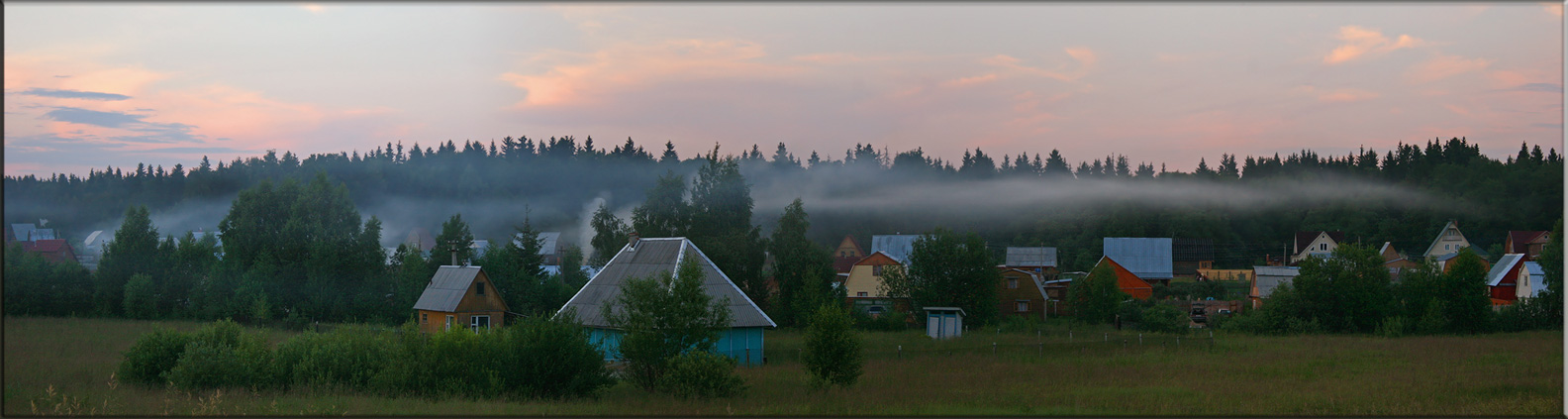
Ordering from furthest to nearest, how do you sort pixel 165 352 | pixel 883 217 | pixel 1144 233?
1. pixel 883 217
2. pixel 1144 233
3. pixel 165 352

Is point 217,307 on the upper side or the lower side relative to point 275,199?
lower

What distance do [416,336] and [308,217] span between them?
3419cm

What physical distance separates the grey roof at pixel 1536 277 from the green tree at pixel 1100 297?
17361 millimetres

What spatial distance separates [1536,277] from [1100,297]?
19081 millimetres

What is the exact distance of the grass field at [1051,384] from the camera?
1739cm

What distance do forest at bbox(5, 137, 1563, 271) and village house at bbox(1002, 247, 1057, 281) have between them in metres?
5.74

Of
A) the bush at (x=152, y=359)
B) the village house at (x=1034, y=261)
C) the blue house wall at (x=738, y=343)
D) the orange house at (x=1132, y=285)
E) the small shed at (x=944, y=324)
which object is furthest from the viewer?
the village house at (x=1034, y=261)

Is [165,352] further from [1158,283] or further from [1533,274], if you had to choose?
[1158,283]

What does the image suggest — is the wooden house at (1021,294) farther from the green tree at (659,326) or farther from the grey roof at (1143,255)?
the green tree at (659,326)

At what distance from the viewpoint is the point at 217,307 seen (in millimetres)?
45250

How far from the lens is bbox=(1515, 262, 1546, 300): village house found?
1636 inches

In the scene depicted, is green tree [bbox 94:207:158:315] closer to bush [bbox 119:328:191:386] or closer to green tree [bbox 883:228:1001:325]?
bush [bbox 119:328:191:386]

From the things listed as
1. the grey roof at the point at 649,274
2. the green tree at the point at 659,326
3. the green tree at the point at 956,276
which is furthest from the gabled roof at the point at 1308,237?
the green tree at the point at 659,326

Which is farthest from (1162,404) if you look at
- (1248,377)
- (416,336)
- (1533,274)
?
(1533,274)
